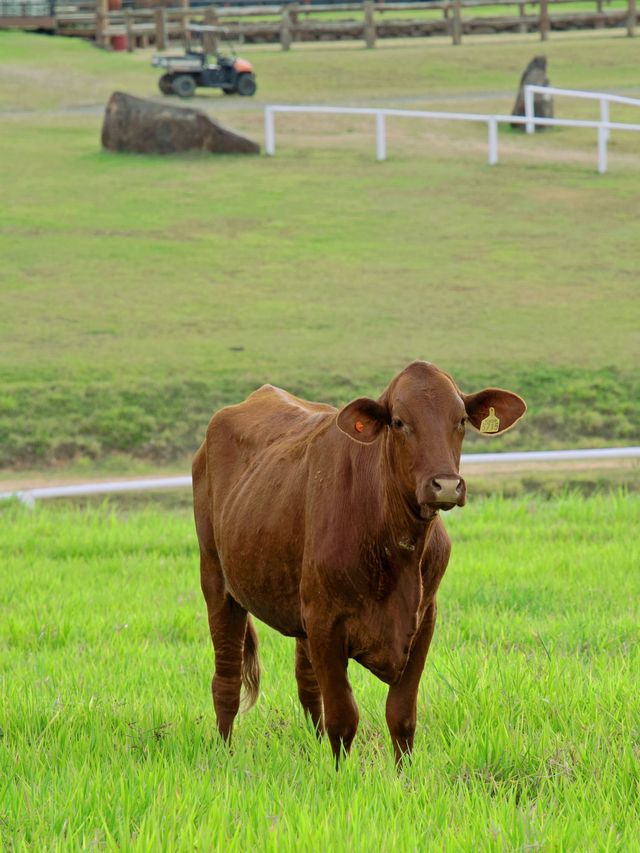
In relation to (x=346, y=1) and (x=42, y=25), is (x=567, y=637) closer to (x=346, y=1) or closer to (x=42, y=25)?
(x=42, y=25)

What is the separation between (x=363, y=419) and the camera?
4488 millimetres

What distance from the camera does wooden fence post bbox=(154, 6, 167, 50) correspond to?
48.0 m

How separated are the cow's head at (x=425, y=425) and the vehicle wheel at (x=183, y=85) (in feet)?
104

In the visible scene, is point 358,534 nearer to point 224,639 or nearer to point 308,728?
point 308,728

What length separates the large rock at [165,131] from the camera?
2688cm

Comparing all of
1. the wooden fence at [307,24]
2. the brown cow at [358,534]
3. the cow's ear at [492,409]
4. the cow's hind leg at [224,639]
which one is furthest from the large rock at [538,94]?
the cow's ear at [492,409]

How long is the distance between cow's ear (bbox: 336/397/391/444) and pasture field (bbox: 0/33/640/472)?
27.8 ft

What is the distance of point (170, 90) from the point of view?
116ft

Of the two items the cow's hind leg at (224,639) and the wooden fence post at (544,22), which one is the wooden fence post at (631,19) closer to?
the wooden fence post at (544,22)

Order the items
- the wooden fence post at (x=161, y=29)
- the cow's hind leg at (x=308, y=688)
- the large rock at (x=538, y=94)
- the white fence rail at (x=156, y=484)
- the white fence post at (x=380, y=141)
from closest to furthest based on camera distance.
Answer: the cow's hind leg at (x=308, y=688) → the white fence rail at (x=156, y=484) → the white fence post at (x=380, y=141) → the large rock at (x=538, y=94) → the wooden fence post at (x=161, y=29)

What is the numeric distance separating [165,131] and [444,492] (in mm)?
23980

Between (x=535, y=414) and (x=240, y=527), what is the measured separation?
28.6 feet

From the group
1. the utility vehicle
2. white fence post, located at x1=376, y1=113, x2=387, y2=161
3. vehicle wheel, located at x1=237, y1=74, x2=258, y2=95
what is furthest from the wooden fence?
white fence post, located at x1=376, y1=113, x2=387, y2=161

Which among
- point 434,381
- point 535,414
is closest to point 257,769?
point 434,381
